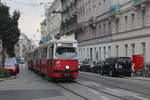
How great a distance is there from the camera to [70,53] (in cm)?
2227

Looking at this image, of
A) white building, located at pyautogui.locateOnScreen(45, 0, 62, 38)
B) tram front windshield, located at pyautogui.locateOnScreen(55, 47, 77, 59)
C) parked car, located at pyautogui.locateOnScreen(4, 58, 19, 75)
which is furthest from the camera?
white building, located at pyautogui.locateOnScreen(45, 0, 62, 38)

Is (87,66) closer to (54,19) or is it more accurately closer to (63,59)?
(63,59)

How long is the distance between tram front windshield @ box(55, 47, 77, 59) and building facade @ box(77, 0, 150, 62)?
15.4 m

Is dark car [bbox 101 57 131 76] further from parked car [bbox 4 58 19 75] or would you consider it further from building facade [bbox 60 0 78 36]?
building facade [bbox 60 0 78 36]

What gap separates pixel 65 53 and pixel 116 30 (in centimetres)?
2484

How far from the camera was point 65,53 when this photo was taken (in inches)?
871

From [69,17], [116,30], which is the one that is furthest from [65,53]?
[69,17]

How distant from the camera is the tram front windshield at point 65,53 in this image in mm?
21922

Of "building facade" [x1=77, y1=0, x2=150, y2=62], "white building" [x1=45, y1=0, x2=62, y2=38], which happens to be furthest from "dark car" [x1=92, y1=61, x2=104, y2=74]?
"white building" [x1=45, y1=0, x2=62, y2=38]

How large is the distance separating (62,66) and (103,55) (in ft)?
102

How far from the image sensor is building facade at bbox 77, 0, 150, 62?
36938 millimetres

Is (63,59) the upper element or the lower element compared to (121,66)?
upper

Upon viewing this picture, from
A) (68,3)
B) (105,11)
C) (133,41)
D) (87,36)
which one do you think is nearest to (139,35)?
(133,41)

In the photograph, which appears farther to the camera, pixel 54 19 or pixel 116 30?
pixel 54 19
